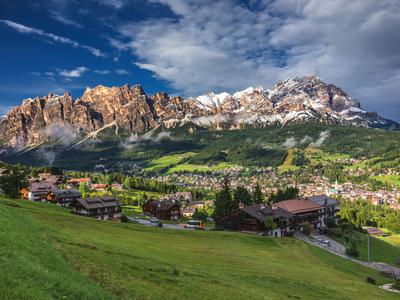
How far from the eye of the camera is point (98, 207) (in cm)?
12525

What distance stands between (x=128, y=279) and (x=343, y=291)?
29882 mm

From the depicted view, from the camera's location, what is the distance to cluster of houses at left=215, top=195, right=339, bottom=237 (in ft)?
332

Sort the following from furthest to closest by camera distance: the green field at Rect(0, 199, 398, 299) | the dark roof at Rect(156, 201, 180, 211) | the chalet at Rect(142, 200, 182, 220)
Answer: the dark roof at Rect(156, 201, 180, 211) → the chalet at Rect(142, 200, 182, 220) → the green field at Rect(0, 199, 398, 299)

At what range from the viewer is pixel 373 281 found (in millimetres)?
60531

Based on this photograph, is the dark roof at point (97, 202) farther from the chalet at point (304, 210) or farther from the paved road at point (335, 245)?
the paved road at point (335, 245)

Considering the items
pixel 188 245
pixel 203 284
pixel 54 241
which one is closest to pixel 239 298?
pixel 203 284

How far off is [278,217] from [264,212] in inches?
182

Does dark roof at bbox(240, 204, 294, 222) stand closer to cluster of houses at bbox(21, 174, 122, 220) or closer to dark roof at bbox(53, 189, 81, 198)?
cluster of houses at bbox(21, 174, 122, 220)

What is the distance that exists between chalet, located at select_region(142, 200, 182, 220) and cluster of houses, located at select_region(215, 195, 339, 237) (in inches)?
1821

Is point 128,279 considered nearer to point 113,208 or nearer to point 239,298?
point 239,298

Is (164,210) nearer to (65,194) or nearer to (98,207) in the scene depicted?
(98,207)

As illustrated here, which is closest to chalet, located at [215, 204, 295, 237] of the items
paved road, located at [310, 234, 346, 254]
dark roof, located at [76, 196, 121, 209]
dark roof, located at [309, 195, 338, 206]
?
paved road, located at [310, 234, 346, 254]

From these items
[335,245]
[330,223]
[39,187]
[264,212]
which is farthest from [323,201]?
[39,187]

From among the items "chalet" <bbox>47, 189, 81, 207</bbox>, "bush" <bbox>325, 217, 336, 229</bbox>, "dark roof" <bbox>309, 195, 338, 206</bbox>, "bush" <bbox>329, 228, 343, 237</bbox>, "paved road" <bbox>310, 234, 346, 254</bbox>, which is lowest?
"paved road" <bbox>310, 234, 346, 254</bbox>
